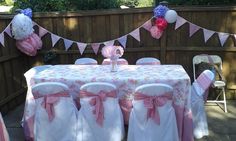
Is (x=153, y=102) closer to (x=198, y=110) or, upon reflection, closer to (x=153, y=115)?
(x=153, y=115)

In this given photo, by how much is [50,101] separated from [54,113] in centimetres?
16

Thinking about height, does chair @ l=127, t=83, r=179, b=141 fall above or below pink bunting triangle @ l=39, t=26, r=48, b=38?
below

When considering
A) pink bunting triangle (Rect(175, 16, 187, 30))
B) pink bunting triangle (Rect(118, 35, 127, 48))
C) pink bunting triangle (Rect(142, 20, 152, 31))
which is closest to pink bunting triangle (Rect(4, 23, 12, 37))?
pink bunting triangle (Rect(118, 35, 127, 48))

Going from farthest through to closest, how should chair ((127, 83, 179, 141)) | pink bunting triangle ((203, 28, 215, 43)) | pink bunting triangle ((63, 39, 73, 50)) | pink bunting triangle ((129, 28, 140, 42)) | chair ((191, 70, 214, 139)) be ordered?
pink bunting triangle ((63, 39, 73, 50)) < pink bunting triangle ((129, 28, 140, 42)) < pink bunting triangle ((203, 28, 215, 43)) < chair ((191, 70, 214, 139)) < chair ((127, 83, 179, 141))

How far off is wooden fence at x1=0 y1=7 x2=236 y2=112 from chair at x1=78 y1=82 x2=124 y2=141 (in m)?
2.57

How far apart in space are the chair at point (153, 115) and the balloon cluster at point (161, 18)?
256 centimetres

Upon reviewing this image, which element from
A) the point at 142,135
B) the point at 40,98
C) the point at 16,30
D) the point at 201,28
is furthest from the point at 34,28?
the point at 142,135

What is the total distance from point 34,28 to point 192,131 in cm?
391

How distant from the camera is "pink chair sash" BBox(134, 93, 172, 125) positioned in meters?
3.67

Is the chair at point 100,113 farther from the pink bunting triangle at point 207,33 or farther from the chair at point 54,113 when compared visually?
the pink bunting triangle at point 207,33

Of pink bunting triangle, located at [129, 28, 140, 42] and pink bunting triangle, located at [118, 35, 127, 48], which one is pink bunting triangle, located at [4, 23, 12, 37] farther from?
pink bunting triangle, located at [129, 28, 140, 42]

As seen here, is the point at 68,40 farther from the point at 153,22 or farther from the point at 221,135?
the point at 221,135

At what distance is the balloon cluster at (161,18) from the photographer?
590 centimetres

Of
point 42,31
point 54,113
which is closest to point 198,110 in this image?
point 54,113
